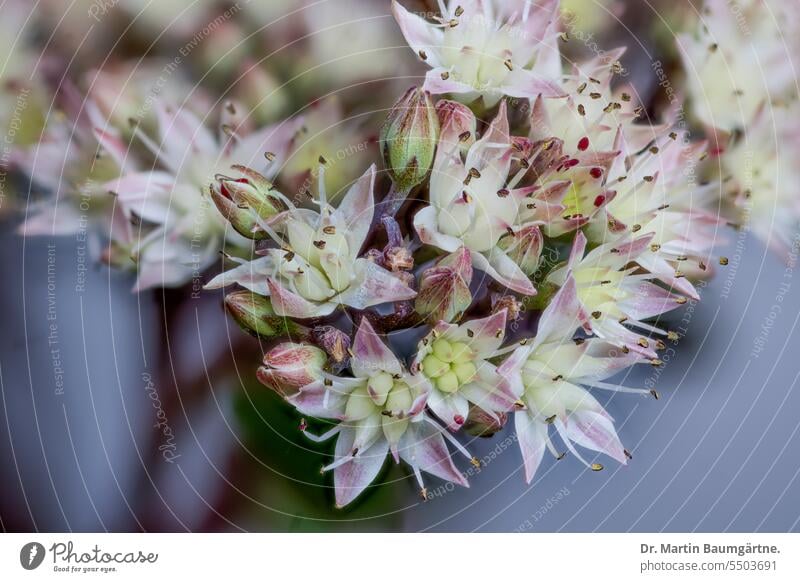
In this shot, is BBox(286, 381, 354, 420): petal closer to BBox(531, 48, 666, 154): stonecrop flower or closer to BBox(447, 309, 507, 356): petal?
BBox(447, 309, 507, 356): petal

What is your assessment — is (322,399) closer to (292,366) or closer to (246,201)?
(292,366)

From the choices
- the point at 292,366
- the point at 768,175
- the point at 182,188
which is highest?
the point at 182,188

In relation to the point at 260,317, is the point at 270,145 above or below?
above

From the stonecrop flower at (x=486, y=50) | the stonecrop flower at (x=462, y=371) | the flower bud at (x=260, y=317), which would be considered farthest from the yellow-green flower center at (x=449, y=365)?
the stonecrop flower at (x=486, y=50)

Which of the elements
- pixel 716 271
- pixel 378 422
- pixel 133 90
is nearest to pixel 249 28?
pixel 133 90

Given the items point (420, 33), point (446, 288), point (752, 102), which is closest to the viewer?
point (446, 288)

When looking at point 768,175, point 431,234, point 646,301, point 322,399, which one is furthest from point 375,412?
point 768,175

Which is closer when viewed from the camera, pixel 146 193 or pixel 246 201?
pixel 246 201
